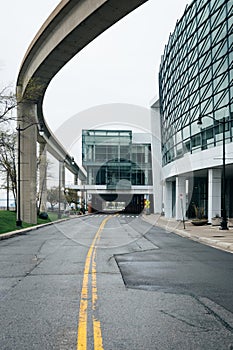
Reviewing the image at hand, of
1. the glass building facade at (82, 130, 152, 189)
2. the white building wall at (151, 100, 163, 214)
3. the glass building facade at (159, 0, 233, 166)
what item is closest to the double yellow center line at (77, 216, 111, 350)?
the glass building facade at (159, 0, 233, 166)

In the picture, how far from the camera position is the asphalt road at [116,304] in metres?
5.96

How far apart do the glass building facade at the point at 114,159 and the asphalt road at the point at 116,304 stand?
82817mm

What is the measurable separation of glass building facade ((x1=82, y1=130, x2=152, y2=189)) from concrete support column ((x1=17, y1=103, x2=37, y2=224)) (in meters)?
56.2

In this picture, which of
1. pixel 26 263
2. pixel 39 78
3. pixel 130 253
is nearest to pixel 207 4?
pixel 39 78

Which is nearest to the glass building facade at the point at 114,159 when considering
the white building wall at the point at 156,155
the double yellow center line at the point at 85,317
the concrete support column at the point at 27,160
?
the white building wall at the point at 156,155

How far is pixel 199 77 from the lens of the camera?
46.3m

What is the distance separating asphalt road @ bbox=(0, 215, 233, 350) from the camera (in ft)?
19.6

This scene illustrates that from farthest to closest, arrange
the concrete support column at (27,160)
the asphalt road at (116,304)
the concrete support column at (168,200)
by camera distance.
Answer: the concrete support column at (168,200)
the concrete support column at (27,160)
the asphalt road at (116,304)

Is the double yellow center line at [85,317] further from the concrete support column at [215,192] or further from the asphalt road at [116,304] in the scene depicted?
the concrete support column at [215,192]

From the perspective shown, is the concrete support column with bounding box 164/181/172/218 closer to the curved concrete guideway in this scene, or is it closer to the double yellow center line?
the curved concrete guideway

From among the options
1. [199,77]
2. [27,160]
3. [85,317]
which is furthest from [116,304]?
[199,77]

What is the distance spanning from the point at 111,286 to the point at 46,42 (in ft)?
61.4

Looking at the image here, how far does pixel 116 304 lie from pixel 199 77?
4087 centimetres

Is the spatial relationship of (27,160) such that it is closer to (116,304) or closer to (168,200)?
(168,200)
